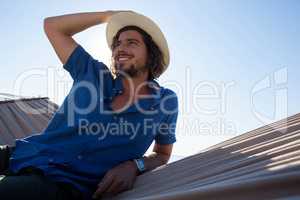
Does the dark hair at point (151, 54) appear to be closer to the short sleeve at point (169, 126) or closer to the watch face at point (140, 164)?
the short sleeve at point (169, 126)

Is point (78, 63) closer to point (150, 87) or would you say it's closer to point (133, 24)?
point (150, 87)

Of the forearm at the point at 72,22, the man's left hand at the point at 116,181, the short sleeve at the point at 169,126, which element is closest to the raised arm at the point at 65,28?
the forearm at the point at 72,22

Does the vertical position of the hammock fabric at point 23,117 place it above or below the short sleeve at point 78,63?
below

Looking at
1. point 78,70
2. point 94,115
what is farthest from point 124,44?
point 94,115

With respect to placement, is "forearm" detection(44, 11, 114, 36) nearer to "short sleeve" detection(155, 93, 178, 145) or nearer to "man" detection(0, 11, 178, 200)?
"man" detection(0, 11, 178, 200)

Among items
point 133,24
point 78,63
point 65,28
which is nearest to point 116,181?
point 78,63

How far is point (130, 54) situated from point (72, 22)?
37 centimetres

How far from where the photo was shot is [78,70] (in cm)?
202

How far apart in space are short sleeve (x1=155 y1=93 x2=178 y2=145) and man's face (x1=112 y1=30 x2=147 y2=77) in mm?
261

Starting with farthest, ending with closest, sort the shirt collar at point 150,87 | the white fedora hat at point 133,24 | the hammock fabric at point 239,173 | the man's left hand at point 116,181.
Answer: the white fedora hat at point 133,24
the shirt collar at point 150,87
the man's left hand at point 116,181
the hammock fabric at point 239,173

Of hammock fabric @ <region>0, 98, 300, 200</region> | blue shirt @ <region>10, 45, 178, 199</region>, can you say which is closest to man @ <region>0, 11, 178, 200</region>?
blue shirt @ <region>10, 45, 178, 199</region>

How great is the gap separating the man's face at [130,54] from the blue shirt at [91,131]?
0.36 ft

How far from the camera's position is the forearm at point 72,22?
2.19m

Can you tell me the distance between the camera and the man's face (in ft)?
6.92
